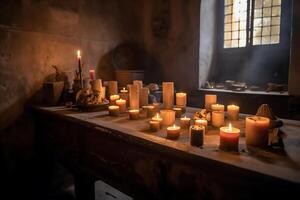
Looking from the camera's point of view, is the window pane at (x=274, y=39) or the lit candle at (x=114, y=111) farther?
the window pane at (x=274, y=39)

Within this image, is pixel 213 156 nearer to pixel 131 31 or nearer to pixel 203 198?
pixel 203 198

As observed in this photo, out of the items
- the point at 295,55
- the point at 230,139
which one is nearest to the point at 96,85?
the point at 230,139

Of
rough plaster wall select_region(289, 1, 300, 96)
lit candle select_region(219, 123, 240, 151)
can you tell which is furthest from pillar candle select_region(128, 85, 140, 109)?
Result: rough plaster wall select_region(289, 1, 300, 96)

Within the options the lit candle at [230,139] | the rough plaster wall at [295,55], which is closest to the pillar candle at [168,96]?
the lit candle at [230,139]

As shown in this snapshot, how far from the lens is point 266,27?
367 centimetres

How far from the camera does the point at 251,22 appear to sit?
3770 millimetres

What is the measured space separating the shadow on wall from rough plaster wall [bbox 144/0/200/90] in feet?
0.08

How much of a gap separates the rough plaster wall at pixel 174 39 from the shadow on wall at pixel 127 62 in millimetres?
25

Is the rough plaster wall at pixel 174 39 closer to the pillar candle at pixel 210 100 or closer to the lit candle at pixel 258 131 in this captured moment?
the pillar candle at pixel 210 100

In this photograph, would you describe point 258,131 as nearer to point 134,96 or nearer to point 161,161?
point 161,161

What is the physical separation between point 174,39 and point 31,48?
224 centimetres

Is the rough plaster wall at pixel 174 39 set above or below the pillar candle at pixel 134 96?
above

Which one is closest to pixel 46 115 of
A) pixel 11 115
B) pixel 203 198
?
pixel 11 115

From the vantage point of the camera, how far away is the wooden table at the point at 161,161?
1160 millimetres
